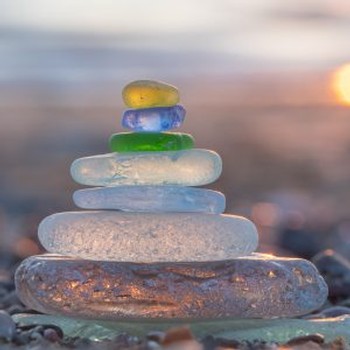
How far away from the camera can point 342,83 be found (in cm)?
3428

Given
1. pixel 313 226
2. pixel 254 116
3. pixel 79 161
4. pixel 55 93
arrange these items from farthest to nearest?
pixel 55 93, pixel 254 116, pixel 313 226, pixel 79 161

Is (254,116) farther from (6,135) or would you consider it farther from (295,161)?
(295,161)

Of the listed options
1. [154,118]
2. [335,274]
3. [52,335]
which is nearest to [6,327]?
[52,335]

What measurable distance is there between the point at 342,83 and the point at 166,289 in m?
30.0

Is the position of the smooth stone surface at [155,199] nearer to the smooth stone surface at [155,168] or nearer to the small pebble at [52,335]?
the smooth stone surface at [155,168]

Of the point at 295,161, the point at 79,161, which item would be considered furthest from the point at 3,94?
the point at 79,161

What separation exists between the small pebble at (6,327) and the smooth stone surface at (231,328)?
0.26 m

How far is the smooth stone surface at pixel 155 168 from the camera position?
503 centimetres

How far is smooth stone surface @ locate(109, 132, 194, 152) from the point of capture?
16.7 ft

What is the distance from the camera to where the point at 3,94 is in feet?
116

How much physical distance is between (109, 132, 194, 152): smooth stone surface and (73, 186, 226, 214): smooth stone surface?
0.18 meters

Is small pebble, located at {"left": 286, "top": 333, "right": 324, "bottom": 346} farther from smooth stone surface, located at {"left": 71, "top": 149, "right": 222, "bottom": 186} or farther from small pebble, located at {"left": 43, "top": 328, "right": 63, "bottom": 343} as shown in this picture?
small pebble, located at {"left": 43, "top": 328, "right": 63, "bottom": 343}

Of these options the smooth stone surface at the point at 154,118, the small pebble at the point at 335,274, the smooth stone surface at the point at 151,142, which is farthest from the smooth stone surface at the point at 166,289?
the small pebble at the point at 335,274

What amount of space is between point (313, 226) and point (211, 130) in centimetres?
1574
